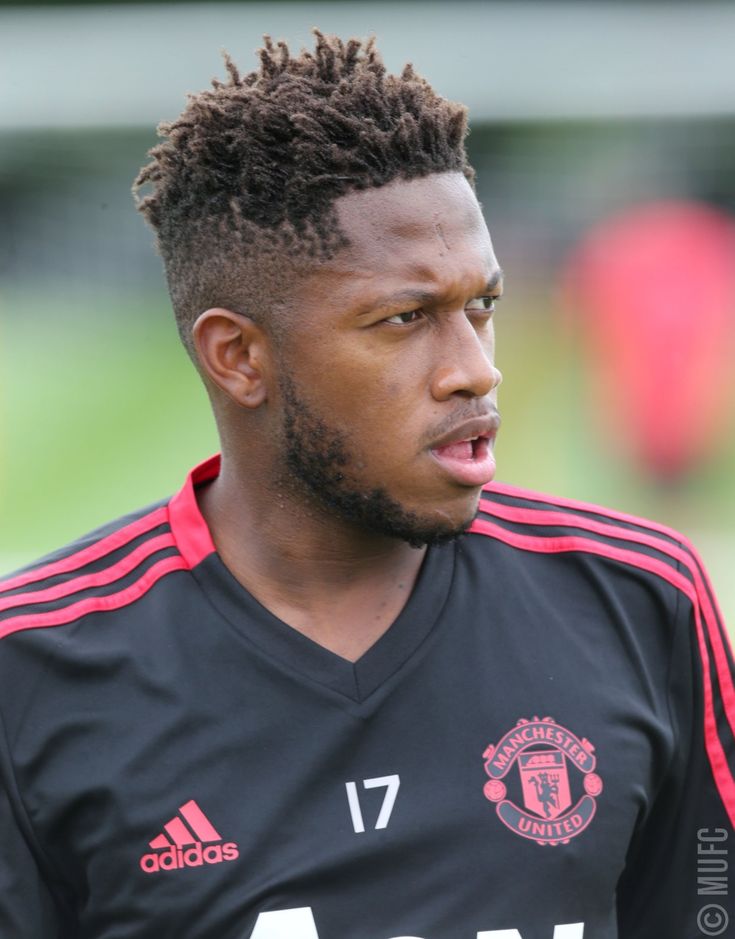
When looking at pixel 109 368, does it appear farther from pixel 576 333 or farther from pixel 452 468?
pixel 452 468

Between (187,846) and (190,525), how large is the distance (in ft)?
1.59

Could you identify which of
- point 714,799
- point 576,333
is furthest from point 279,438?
point 576,333

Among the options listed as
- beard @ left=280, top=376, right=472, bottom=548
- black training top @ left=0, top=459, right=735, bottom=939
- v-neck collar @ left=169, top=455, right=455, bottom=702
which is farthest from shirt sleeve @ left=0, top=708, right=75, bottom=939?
beard @ left=280, top=376, right=472, bottom=548

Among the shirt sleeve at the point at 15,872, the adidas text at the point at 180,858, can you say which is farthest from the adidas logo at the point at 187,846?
the shirt sleeve at the point at 15,872

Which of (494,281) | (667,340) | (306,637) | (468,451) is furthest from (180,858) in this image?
(667,340)

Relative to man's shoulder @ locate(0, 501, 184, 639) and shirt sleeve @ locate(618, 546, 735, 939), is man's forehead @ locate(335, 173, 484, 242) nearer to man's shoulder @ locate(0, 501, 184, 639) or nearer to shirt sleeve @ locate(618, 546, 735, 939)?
man's shoulder @ locate(0, 501, 184, 639)

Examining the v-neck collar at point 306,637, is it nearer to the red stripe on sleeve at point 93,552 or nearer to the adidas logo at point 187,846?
the red stripe on sleeve at point 93,552

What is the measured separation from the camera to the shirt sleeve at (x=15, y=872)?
180cm

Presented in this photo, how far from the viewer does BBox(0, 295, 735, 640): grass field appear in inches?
301

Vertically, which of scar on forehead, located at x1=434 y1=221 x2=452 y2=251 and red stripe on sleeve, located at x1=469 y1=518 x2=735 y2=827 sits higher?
scar on forehead, located at x1=434 y1=221 x2=452 y2=251

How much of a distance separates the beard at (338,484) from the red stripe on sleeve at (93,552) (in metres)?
0.24

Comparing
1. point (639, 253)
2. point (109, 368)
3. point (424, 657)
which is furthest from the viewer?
point (109, 368)

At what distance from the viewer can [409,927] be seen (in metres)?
1.79

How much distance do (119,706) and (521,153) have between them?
7.38 m
